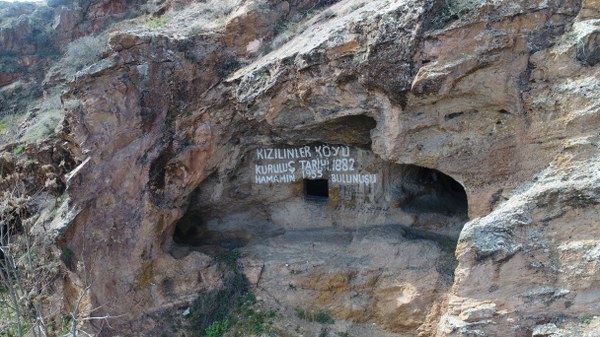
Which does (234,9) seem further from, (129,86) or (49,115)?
(49,115)

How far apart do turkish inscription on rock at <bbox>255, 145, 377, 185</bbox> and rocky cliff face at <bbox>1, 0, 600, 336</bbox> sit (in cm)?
5

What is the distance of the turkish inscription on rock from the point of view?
1081 centimetres

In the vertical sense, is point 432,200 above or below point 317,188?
below

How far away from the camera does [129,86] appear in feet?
32.5

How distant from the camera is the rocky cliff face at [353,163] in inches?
286

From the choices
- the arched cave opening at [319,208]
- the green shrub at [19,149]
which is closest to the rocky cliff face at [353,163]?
the arched cave opening at [319,208]

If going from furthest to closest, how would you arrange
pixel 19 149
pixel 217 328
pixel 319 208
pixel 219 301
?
pixel 19 149
pixel 319 208
pixel 219 301
pixel 217 328

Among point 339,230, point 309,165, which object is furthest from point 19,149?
point 339,230

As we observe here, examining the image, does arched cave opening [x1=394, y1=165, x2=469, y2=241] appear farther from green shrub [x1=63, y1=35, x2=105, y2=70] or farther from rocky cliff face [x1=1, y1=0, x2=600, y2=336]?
green shrub [x1=63, y1=35, x2=105, y2=70]

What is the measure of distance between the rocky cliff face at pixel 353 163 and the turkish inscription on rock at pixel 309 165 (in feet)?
0.15

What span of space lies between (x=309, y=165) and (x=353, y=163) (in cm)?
102

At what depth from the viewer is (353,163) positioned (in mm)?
10797

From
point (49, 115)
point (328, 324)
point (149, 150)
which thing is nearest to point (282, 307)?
point (328, 324)

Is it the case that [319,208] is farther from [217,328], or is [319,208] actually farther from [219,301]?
[217,328]
